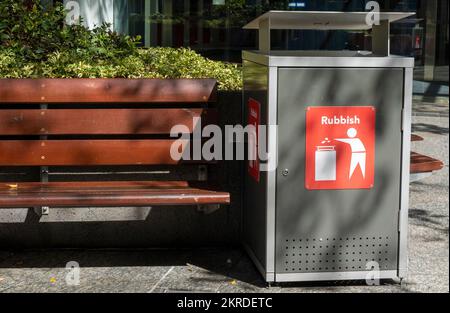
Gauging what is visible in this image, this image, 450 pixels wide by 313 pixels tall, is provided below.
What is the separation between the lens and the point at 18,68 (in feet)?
18.0

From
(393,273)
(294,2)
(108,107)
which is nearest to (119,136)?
(108,107)

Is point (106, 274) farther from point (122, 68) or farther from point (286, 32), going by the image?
point (286, 32)

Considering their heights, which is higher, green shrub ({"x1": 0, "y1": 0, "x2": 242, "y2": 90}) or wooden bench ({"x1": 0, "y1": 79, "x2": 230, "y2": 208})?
green shrub ({"x1": 0, "y1": 0, "x2": 242, "y2": 90})

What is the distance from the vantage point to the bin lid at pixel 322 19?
4.64 meters

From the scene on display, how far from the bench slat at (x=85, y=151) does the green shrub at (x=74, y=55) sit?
21.8 inches

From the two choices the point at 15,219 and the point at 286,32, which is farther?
the point at 286,32

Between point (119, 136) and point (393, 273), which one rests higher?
point (119, 136)

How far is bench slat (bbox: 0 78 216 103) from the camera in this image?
5.16 m

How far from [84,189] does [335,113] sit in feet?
5.53

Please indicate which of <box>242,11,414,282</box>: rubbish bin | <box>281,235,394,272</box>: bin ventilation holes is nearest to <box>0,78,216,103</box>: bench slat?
<box>242,11,414,282</box>: rubbish bin

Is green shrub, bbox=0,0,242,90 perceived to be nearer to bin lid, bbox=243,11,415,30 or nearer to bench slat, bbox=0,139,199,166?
bench slat, bbox=0,139,199,166

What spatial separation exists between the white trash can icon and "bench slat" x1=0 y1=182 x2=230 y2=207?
23.3 inches

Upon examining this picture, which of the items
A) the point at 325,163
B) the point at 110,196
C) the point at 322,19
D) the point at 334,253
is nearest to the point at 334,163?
the point at 325,163
